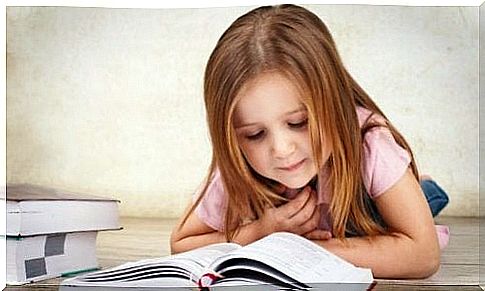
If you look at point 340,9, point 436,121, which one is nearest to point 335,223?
point 436,121

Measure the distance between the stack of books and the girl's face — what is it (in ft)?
0.91

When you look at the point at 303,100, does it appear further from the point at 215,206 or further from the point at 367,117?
the point at 215,206

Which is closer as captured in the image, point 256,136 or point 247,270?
point 247,270

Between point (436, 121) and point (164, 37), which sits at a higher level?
point (164, 37)

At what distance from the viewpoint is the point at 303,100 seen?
1.83 meters

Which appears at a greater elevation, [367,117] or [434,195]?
[367,117]

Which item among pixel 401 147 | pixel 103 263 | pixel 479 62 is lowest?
pixel 103 263

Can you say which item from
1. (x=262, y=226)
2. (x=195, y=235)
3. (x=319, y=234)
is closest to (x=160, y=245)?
(x=195, y=235)

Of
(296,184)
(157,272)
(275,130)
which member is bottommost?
(157,272)

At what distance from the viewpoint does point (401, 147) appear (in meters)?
1.87

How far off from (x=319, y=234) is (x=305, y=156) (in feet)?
0.47

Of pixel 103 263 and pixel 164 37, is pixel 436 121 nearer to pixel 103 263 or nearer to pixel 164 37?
pixel 164 37

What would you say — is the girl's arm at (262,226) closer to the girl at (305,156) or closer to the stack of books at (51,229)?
the girl at (305,156)

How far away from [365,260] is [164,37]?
54 centimetres
